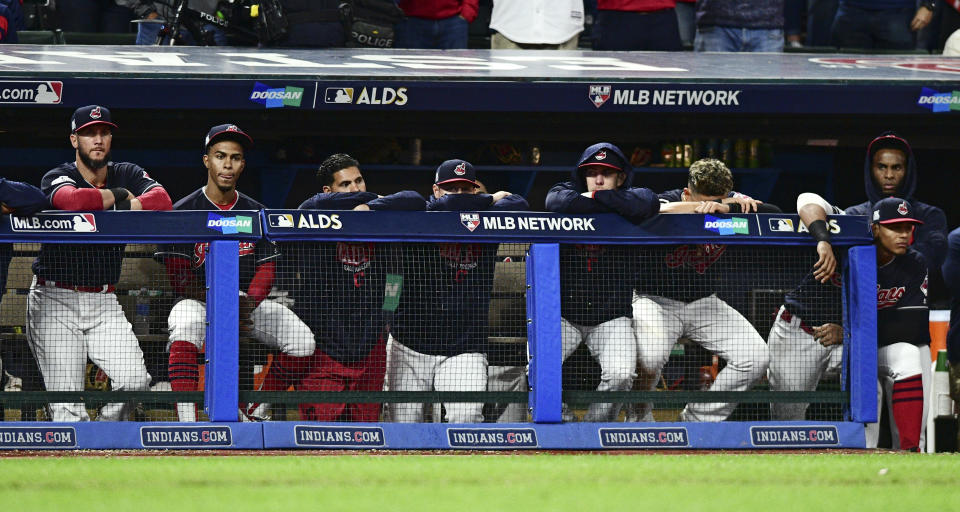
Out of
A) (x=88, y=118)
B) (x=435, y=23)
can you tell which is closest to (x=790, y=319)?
(x=88, y=118)

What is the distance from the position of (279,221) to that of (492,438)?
128 centimetres

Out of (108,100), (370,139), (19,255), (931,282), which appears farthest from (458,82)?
(931,282)

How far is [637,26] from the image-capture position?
9781 millimetres

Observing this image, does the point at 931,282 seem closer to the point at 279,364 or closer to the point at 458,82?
the point at 458,82

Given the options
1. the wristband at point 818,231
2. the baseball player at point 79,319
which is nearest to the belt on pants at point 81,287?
the baseball player at point 79,319

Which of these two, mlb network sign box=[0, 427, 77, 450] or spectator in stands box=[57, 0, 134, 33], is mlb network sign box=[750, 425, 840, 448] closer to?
mlb network sign box=[0, 427, 77, 450]

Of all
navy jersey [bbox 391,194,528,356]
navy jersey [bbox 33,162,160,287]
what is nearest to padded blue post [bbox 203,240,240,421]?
navy jersey [bbox 33,162,160,287]

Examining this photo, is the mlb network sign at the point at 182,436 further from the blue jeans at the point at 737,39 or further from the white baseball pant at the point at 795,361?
the blue jeans at the point at 737,39

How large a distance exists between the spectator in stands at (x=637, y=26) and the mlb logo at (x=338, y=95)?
2571 millimetres

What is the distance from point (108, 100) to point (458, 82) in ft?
6.78

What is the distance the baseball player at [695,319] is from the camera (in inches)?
223

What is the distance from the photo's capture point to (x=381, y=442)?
18.2ft

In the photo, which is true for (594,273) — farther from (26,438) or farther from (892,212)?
(26,438)

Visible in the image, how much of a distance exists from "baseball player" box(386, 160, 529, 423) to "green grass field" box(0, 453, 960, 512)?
0.42 m
